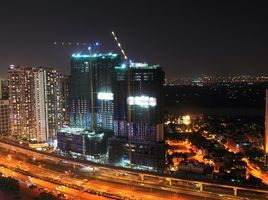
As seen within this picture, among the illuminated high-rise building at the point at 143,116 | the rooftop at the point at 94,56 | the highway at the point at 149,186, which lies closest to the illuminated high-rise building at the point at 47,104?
the rooftop at the point at 94,56

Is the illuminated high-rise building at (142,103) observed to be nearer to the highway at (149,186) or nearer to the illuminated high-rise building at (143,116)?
the illuminated high-rise building at (143,116)

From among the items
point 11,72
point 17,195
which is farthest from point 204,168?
point 11,72

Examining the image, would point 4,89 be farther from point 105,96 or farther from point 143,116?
point 143,116

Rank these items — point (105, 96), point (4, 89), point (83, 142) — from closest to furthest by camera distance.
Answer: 1. point (83, 142)
2. point (105, 96)
3. point (4, 89)

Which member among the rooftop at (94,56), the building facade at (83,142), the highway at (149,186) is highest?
the rooftop at (94,56)

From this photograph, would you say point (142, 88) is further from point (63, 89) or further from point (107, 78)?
point (63, 89)

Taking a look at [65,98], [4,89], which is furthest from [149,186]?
[4,89]

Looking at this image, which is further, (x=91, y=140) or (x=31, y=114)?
Answer: (x=31, y=114)
